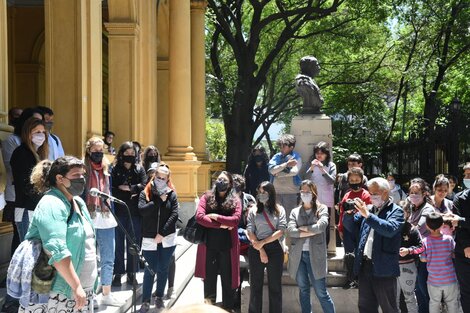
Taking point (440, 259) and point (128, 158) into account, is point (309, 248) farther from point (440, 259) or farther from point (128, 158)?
point (128, 158)

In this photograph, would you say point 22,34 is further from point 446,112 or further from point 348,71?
point 348,71

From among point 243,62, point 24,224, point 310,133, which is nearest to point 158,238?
point 24,224

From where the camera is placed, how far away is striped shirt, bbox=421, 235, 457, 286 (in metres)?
7.81

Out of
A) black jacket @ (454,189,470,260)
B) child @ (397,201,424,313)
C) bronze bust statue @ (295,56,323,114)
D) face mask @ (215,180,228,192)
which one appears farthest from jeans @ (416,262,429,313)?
bronze bust statue @ (295,56,323,114)

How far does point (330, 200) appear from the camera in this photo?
9477mm

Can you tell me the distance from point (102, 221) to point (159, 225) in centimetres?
81

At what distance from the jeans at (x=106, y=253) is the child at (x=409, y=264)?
3.37 m

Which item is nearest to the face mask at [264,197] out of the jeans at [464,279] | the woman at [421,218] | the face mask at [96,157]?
the woman at [421,218]

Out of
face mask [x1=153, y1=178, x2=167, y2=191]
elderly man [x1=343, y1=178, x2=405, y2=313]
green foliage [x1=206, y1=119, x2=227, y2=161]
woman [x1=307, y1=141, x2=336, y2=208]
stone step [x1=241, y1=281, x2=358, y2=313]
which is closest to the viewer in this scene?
elderly man [x1=343, y1=178, x2=405, y2=313]

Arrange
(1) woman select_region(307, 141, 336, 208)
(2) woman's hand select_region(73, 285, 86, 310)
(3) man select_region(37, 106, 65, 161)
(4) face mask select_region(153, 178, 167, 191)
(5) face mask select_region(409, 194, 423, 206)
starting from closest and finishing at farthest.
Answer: (2) woman's hand select_region(73, 285, 86, 310) < (3) man select_region(37, 106, 65, 161) < (4) face mask select_region(153, 178, 167, 191) < (5) face mask select_region(409, 194, 423, 206) < (1) woman select_region(307, 141, 336, 208)

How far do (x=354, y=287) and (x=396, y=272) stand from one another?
2.11m

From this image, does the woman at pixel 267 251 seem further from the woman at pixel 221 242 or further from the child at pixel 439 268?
the child at pixel 439 268

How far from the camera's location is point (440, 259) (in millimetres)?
7863

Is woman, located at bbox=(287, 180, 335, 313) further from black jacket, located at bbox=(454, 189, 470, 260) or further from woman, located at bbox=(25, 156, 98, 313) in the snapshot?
woman, located at bbox=(25, 156, 98, 313)
